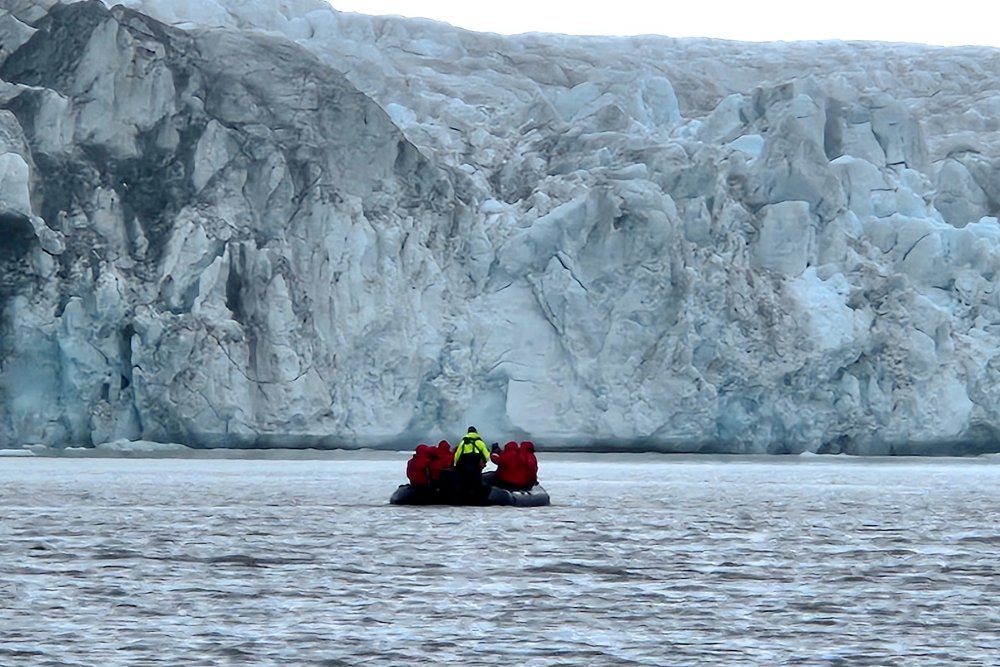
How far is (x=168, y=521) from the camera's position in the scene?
18266mm

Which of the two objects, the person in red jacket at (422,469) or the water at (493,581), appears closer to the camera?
the water at (493,581)

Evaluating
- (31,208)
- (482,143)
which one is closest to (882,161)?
(482,143)

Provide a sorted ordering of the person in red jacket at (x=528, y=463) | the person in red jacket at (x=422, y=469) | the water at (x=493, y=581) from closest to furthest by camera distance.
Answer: the water at (x=493, y=581), the person in red jacket at (x=528, y=463), the person in red jacket at (x=422, y=469)

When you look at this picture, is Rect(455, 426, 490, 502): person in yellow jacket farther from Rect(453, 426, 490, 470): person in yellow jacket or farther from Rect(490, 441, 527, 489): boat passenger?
Rect(490, 441, 527, 489): boat passenger

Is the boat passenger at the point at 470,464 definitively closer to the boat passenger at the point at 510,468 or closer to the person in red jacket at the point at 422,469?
the boat passenger at the point at 510,468

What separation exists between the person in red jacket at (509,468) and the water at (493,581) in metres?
0.37

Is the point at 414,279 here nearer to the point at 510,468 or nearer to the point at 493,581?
the point at 510,468

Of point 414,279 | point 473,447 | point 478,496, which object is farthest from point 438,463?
point 414,279

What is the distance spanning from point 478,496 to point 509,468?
2.23 ft

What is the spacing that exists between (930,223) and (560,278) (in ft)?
26.4

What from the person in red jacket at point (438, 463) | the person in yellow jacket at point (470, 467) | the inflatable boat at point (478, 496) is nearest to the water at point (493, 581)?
the inflatable boat at point (478, 496)

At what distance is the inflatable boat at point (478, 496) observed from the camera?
21.8 metres

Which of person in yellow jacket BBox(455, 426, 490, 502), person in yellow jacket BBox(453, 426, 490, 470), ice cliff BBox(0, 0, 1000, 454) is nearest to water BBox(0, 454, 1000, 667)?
person in yellow jacket BBox(455, 426, 490, 502)

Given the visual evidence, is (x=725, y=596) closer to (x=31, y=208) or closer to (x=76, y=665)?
(x=76, y=665)
